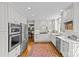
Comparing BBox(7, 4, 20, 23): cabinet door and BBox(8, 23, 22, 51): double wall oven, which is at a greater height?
BBox(7, 4, 20, 23): cabinet door

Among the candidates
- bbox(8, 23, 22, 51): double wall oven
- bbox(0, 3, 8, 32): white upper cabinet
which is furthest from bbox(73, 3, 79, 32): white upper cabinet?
bbox(0, 3, 8, 32): white upper cabinet

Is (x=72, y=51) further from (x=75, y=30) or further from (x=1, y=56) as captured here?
(x=1, y=56)

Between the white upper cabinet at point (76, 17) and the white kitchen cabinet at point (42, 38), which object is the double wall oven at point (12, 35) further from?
the white kitchen cabinet at point (42, 38)

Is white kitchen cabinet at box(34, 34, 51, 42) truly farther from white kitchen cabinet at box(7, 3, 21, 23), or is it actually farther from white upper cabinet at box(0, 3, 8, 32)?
white upper cabinet at box(0, 3, 8, 32)

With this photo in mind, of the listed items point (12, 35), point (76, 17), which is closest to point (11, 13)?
point (12, 35)

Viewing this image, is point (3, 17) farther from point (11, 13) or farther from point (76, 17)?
point (76, 17)

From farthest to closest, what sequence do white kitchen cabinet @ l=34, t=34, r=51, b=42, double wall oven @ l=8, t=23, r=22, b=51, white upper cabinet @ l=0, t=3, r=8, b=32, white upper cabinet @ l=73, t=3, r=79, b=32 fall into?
white kitchen cabinet @ l=34, t=34, r=51, b=42
white upper cabinet @ l=73, t=3, r=79, b=32
double wall oven @ l=8, t=23, r=22, b=51
white upper cabinet @ l=0, t=3, r=8, b=32

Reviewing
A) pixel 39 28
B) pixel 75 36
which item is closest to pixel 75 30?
pixel 75 36

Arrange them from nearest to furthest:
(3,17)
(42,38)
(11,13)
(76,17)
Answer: (3,17), (11,13), (76,17), (42,38)

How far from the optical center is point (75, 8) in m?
4.17

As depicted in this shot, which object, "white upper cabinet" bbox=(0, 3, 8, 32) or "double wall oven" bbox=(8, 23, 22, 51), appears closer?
"white upper cabinet" bbox=(0, 3, 8, 32)

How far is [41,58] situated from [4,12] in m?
2.64

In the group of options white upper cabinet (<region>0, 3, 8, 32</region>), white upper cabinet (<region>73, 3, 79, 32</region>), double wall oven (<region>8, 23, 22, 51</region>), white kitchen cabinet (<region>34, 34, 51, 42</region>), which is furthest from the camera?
white kitchen cabinet (<region>34, 34, 51, 42</region>)

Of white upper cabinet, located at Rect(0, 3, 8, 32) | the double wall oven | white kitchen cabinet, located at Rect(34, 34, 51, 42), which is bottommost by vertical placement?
white kitchen cabinet, located at Rect(34, 34, 51, 42)
